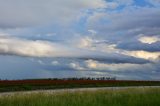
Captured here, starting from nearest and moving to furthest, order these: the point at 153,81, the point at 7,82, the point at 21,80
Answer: the point at 7,82 → the point at 21,80 → the point at 153,81

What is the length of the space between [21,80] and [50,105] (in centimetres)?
3800

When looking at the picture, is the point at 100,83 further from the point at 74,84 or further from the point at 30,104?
the point at 30,104

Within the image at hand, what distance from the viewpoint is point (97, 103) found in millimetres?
23312

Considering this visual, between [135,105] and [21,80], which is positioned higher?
[21,80]

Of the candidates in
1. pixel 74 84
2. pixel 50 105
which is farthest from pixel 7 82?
pixel 50 105

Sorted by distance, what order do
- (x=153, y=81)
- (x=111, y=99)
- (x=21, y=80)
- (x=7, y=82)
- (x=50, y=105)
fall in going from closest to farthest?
(x=50, y=105) < (x=111, y=99) < (x=7, y=82) < (x=21, y=80) < (x=153, y=81)

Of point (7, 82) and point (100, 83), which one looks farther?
point (100, 83)

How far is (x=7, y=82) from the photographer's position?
178ft

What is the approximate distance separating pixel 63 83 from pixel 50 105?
3572 cm

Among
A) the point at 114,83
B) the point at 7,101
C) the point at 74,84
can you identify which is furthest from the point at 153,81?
the point at 7,101

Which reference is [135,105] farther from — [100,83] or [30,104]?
[100,83]

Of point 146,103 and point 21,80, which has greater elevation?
point 21,80

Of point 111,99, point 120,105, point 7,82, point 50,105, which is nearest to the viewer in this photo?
point 50,105

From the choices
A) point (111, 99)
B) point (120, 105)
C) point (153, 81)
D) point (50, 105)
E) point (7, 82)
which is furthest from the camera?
point (153, 81)
